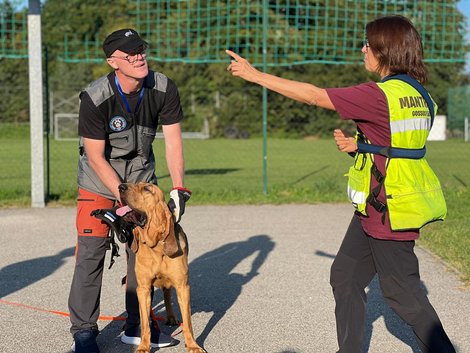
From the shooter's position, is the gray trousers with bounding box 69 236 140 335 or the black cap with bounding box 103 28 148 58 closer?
the black cap with bounding box 103 28 148 58

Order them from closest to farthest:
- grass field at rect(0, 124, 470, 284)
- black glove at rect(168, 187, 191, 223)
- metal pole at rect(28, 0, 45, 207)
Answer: black glove at rect(168, 187, 191, 223), grass field at rect(0, 124, 470, 284), metal pole at rect(28, 0, 45, 207)

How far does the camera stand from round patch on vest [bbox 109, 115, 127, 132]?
550 centimetres

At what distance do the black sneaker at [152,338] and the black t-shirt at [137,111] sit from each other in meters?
1.40

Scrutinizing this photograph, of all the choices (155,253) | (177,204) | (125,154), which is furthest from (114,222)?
(125,154)

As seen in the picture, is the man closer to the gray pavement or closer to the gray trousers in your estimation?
the gray trousers

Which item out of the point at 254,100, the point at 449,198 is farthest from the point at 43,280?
the point at 254,100

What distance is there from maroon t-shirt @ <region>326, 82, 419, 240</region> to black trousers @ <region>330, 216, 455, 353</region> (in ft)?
0.29

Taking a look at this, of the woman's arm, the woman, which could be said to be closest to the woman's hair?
the woman

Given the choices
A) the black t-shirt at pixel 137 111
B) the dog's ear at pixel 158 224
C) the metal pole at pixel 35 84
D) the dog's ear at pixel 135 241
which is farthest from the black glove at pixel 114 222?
the metal pole at pixel 35 84

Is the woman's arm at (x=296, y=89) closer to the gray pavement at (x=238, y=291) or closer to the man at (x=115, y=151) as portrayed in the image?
the man at (x=115, y=151)

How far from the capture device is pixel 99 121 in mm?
5434

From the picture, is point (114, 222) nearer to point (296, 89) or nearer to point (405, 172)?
point (296, 89)

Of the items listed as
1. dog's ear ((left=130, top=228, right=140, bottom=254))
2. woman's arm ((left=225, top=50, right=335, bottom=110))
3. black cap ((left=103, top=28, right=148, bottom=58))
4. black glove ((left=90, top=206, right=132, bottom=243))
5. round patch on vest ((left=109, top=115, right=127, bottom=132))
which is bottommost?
dog's ear ((left=130, top=228, right=140, bottom=254))

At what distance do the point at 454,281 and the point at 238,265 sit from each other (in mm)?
2217
